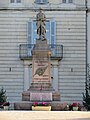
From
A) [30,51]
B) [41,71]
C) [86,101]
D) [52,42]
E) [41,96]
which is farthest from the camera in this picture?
[52,42]

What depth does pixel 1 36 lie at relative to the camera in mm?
35219

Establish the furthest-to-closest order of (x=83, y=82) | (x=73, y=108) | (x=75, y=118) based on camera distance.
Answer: (x=83, y=82) < (x=73, y=108) < (x=75, y=118)

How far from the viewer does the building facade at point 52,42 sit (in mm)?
34469

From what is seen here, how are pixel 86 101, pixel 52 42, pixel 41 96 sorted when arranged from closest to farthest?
1. pixel 41 96
2. pixel 86 101
3. pixel 52 42

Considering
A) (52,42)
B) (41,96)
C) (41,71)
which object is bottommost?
(41,96)

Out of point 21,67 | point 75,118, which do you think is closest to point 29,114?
point 75,118

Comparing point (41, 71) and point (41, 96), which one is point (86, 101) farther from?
point (41, 96)

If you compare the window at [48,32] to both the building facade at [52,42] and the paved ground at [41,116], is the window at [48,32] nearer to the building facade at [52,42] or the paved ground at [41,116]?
the building facade at [52,42]

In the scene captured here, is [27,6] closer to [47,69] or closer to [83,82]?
[83,82]

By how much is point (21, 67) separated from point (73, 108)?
1237cm

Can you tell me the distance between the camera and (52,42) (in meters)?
35.1

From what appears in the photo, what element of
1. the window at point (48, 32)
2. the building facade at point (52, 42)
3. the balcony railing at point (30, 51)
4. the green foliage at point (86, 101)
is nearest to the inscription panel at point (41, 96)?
the green foliage at point (86, 101)

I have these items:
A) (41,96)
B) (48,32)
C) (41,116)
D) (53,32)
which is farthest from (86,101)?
(41,116)

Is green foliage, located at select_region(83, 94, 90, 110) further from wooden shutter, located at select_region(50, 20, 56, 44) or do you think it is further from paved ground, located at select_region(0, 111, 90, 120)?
paved ground, located at select_region(0, 111, 90, 120)
